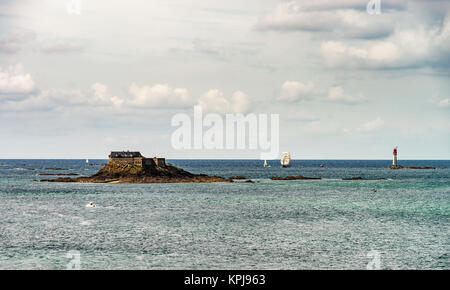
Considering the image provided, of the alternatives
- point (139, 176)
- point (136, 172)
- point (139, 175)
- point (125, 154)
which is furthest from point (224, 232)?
point (125, 154)

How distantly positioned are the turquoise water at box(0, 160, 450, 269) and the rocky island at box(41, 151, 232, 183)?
37.5 meters

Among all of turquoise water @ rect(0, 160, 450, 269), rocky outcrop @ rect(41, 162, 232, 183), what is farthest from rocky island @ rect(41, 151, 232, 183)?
turquoise water @ rect(0, 160, 450, 269)

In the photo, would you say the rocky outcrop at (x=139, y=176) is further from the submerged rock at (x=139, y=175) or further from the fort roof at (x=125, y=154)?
the fort roof at (x=125, y=154)

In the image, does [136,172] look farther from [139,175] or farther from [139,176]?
[139,176]

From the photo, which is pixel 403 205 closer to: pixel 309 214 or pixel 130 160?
pixel 309 214

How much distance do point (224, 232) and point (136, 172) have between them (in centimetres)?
8137

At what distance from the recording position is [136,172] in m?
130

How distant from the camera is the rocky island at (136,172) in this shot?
5094 inches

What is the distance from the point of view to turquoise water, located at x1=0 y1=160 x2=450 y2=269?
129ft

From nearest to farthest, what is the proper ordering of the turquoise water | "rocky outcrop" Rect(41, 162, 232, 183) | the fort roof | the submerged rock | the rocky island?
the turquoise water, "rocky outcrop" Rect(41, 162, 232, 183), the submerged rock, the rocky island, the fort roof

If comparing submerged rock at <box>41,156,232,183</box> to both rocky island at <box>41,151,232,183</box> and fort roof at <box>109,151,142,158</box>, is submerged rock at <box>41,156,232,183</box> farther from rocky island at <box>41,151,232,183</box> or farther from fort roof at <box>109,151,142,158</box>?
fort roof at <box>109,151,142,158</box>
